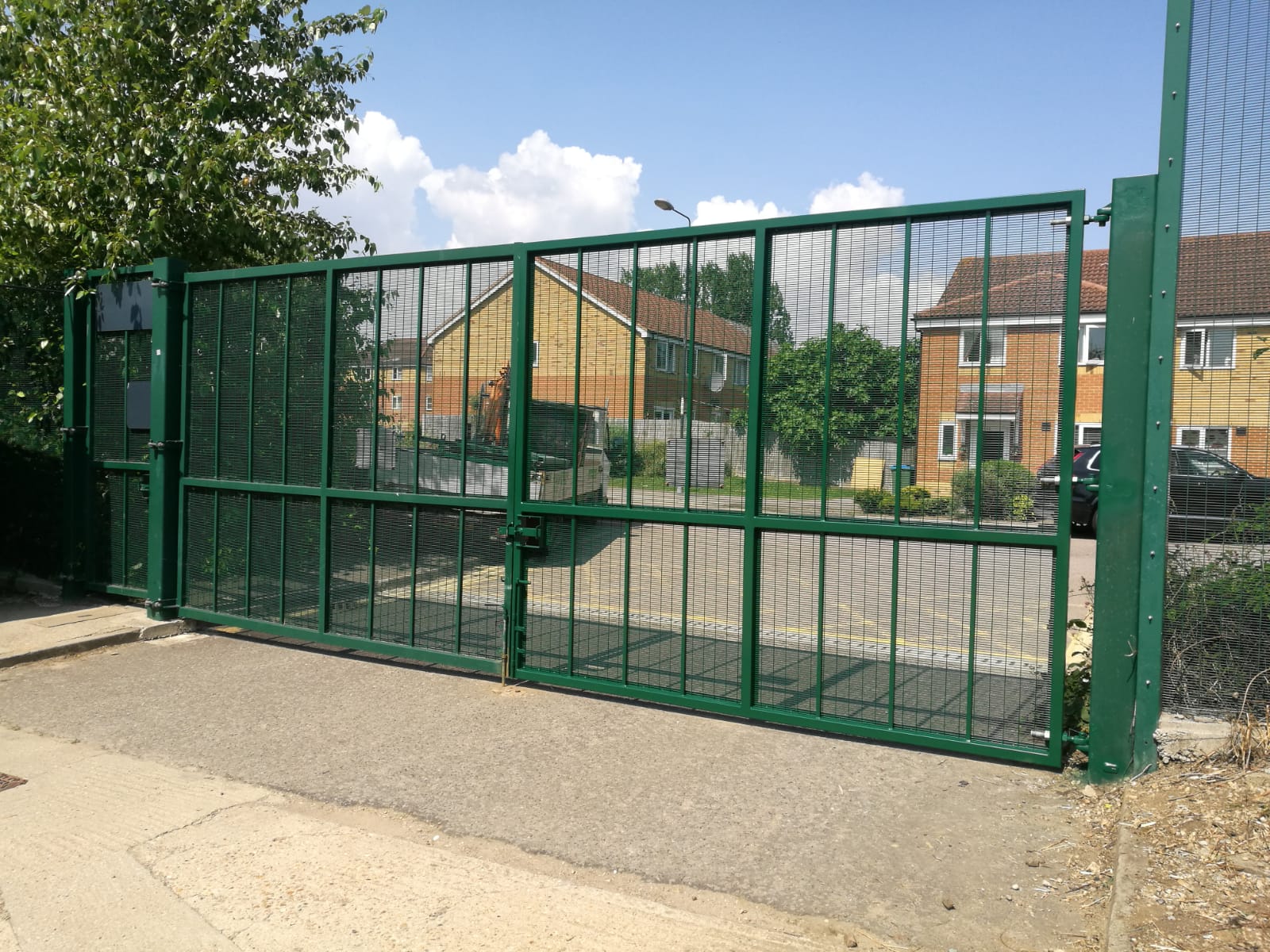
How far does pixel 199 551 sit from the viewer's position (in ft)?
28.4

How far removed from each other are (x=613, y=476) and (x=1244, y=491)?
12.0 feet

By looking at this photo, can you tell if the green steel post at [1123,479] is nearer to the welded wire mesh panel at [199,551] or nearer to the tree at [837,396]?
the tree at [837,396]

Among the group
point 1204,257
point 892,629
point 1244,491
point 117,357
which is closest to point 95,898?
point 892,629

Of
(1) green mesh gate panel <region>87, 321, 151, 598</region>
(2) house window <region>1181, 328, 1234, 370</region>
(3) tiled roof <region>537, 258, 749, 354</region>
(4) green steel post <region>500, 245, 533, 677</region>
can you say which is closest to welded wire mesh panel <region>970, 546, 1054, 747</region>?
(2) house window <region>1181, 328, 1234, 370</region>

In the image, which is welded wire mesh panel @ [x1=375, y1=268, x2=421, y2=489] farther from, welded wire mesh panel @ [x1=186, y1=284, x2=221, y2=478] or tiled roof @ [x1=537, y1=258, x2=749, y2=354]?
welded wire mesh panel @ [x1=186, y1=284, x2=221, y2=478]

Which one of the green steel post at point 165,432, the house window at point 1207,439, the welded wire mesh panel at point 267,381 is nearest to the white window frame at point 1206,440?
the house window at point 1207,439

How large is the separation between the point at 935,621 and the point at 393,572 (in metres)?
4.17

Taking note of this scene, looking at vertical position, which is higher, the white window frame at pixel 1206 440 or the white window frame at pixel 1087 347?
the white window frame at pixel 1087 347

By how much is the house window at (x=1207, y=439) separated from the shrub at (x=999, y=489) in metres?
0.75

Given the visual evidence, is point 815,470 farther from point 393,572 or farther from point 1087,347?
point 393,572

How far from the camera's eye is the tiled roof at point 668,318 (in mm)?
6055

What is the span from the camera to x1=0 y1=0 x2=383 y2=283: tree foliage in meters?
9.98

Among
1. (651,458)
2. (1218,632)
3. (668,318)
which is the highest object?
(668,318)

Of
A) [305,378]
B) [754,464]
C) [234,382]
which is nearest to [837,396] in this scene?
[754,464]
